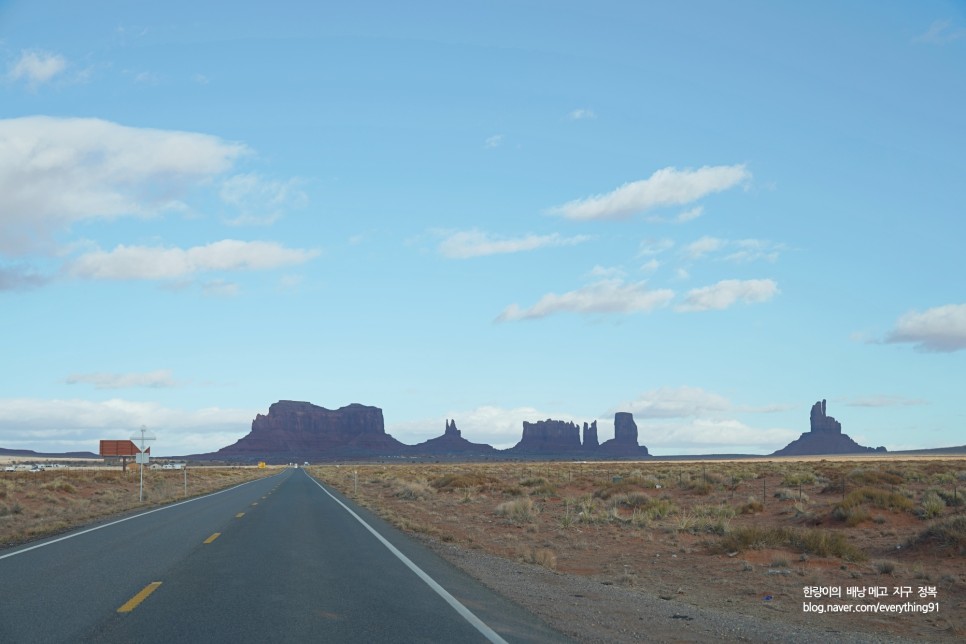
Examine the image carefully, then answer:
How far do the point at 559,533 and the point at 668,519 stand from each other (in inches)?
192

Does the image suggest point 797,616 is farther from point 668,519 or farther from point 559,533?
point 668,519

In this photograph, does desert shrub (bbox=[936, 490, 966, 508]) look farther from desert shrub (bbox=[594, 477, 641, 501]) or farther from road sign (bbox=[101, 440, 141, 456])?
road sign (bbox=[101, 440, 141, 456])

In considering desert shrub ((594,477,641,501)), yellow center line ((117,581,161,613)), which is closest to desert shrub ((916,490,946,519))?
desert shrub ((594,477,641,501))

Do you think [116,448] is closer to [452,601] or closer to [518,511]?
[518,511]

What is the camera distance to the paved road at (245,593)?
28.2ft

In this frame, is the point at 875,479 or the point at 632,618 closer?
the point at 632,618

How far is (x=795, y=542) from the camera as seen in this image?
59.5 feet

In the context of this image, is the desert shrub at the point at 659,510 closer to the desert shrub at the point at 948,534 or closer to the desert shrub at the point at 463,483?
the desert shrub at the point at 948,534

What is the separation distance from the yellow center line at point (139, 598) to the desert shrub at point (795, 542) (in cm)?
1210

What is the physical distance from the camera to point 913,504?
25.3 meters

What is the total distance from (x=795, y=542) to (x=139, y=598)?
1365 cm

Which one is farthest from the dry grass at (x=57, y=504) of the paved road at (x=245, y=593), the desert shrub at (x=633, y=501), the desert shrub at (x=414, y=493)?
the desert shrub at (x=633, y=501)

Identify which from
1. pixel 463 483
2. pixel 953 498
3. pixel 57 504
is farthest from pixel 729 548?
pixel 463 483

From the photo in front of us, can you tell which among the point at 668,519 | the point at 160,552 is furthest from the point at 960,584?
the point at 160,552
